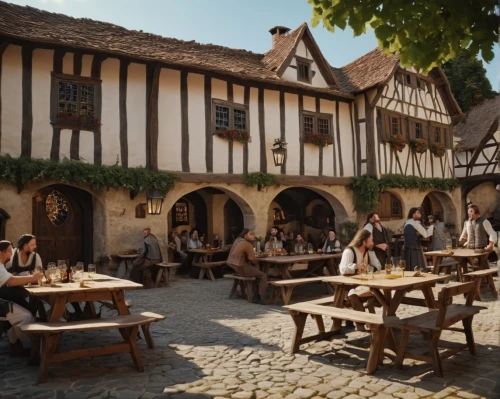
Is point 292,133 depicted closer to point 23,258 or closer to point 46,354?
point 23,258

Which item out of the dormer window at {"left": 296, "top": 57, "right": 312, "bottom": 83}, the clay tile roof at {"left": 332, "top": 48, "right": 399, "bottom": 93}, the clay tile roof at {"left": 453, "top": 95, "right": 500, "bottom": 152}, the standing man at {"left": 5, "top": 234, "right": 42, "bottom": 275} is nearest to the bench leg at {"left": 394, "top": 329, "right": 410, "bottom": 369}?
the standing man at {"left": 5, "top": 234, "right": 42, "bottom": 275}

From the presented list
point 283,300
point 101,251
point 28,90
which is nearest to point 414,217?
point 283,300

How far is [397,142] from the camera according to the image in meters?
17.3

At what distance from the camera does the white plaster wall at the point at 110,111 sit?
11.9 meters

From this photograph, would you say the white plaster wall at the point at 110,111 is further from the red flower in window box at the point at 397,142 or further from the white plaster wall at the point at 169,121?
the red flower in window box at the point at 397,142

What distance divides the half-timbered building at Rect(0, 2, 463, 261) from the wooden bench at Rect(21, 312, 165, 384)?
6.82 metres

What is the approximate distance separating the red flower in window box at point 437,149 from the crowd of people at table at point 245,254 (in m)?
6.49

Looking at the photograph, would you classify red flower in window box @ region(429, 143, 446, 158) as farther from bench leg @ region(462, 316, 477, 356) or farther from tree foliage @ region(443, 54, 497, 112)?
bench leg @ region(462, 316, 477, 356)

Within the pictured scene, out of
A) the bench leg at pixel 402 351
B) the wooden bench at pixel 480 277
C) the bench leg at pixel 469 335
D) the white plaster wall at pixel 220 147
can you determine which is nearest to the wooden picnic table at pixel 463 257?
the wooden bench at pixel 480 277

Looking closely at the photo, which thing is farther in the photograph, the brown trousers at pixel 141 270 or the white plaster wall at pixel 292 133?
the white plaster wall at pixel 292 133

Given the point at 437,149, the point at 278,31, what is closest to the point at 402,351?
the point at 278,31

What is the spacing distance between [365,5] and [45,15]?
11.9m

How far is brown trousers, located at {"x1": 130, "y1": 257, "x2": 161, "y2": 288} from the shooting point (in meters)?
11.1

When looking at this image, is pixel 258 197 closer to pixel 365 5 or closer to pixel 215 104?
pixel 215 104
